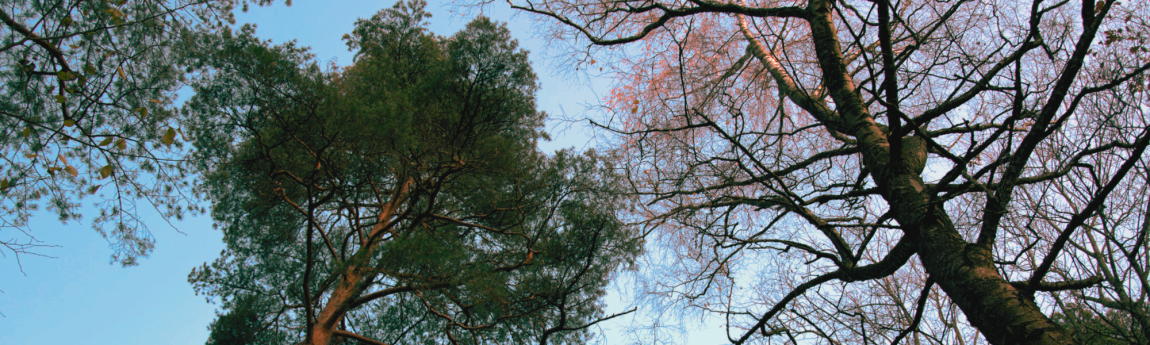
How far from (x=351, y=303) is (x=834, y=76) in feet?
17.5

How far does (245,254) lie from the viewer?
7172 mm

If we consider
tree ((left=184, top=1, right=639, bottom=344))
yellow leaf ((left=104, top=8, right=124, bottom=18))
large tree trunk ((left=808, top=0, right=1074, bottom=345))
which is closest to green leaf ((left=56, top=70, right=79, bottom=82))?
yellow leaf ((left=104, top=8, right=124, bottom=18))

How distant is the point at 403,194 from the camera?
781cm

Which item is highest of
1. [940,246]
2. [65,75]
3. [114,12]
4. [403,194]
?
[403,194]

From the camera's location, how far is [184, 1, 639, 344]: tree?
209 inches

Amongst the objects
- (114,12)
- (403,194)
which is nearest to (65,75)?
(114,12)

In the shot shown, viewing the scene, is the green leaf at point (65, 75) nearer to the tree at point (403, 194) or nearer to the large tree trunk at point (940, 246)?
the tree at point (403, 194)

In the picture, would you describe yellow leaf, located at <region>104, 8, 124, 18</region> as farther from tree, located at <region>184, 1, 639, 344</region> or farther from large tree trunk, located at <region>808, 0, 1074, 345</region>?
large tree trunk, located at <region>808, 0, 1074, 345</region>

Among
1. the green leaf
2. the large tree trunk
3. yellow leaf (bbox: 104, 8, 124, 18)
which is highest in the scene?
yellow leaf (bbox: 104, 8, 124, 18)

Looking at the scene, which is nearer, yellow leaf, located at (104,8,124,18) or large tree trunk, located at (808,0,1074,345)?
large tree trunk, located at (808,0,1074,345)

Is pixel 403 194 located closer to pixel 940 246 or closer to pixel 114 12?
pixel 114 12

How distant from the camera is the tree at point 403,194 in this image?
17.4ft

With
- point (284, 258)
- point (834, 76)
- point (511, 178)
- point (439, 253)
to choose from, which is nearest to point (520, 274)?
point (511, 178)

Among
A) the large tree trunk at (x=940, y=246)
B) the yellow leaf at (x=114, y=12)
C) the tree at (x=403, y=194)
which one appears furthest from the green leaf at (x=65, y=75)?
the large tree trunk at (x=940, y=246)
